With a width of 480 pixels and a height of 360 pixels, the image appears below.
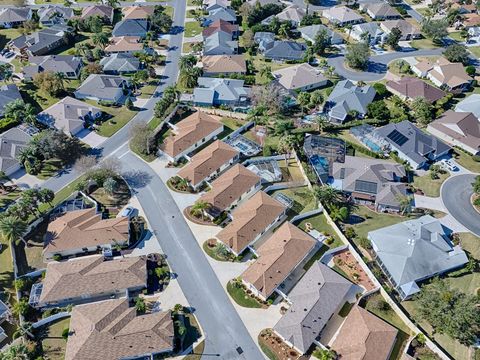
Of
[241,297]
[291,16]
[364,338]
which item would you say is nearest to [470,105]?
[291,16]

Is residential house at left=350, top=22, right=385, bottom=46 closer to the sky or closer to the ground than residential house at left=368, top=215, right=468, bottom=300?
closer to the sky

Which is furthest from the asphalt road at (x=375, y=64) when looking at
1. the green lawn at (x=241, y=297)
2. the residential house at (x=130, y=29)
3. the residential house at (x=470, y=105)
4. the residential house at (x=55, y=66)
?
the residential house at (x=55, y=66)

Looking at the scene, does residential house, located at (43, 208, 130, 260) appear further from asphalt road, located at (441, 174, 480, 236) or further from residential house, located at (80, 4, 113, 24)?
residential house, located at (80, 4, 113, 24)

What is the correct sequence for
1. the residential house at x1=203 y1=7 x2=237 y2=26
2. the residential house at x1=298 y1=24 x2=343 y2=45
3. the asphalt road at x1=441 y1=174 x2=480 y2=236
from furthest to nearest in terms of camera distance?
the residential house at x1=203 y1=7 x2=237 y2=26 < the residential house at x1=298 y1=24 x2=343 y2=45 < the asphalt road at x1=441 y1=174 x2=480 y2=236

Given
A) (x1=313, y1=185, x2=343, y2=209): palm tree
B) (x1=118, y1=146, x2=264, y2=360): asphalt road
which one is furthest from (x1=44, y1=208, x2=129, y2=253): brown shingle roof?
(x1=313, y1=185, x2=343, y2=209): palm tree

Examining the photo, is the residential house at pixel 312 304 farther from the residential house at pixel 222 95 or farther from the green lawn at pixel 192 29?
the green lawn at pixel 192 29

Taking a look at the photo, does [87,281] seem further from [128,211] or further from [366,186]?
[366,186]

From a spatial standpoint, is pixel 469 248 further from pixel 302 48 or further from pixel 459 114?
pixel 302 48
